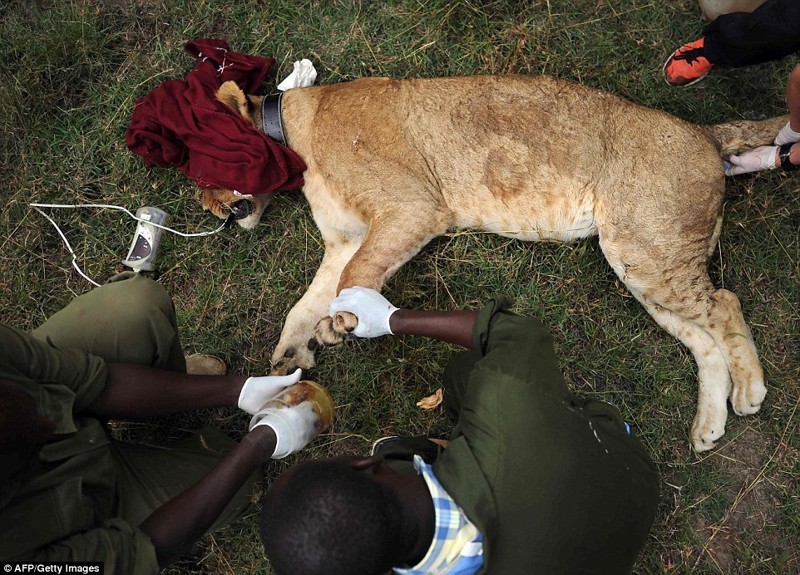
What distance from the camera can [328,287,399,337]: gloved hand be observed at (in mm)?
3061

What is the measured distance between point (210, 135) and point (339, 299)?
123 centimetres

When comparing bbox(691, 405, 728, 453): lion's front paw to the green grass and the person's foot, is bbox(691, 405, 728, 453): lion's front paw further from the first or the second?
the person's foot

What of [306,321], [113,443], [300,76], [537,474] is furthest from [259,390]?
[300,76]

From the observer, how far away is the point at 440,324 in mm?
2842

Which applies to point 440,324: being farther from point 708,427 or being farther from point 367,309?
point 708,427

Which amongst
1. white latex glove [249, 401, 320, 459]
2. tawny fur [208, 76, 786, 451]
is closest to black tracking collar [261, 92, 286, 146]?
tawny fur [208, 76, 786, 451]

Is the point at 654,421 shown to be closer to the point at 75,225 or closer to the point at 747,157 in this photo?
the point at 747,157

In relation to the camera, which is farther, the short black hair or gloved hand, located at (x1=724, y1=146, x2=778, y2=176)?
gloved hand, located at (x1=724, y1=146, x2=778, y2=176)

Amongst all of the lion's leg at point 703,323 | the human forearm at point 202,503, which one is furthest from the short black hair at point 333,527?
the lion's leg at point 703,323

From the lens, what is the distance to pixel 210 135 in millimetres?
3352

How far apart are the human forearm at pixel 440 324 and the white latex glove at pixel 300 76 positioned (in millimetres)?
1810

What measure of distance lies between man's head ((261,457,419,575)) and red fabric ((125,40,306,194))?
1.92 meters

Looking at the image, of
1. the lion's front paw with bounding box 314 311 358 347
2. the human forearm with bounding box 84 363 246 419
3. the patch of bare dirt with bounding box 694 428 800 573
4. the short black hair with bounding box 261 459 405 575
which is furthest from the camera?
the patch of bare dirt with bounding box 694 428 800 573

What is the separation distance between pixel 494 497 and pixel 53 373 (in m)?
1.89
